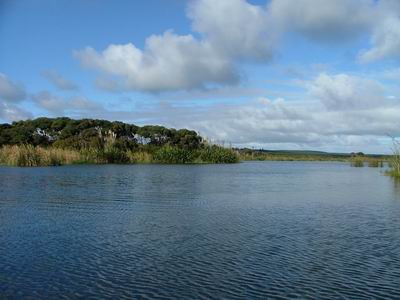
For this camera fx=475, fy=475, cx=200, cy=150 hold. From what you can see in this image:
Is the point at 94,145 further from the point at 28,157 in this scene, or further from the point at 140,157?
the point at 28,157

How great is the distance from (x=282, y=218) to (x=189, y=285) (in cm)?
699

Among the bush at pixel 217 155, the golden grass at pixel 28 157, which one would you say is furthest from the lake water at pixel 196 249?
the bush at pixel 217 155

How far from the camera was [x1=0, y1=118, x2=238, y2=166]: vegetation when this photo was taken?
43691 mm

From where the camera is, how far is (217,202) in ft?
58.8

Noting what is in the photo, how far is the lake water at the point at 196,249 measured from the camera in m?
7.41

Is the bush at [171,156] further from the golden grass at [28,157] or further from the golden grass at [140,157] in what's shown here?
the golden grass at [28,157]

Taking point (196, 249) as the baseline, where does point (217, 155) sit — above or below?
above

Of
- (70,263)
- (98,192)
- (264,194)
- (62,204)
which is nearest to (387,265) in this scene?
(70,263)

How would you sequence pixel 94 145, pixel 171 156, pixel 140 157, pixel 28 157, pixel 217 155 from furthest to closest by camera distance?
pixel 217 155 → pixel 171 156 → pixel 140 157 → pixel 94 145 → pixel 28 157

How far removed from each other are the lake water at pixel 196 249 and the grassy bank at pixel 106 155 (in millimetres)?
25001

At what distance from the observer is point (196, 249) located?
387 inches

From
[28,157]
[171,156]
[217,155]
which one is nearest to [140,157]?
[171,156]

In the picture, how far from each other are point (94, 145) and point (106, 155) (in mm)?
3911

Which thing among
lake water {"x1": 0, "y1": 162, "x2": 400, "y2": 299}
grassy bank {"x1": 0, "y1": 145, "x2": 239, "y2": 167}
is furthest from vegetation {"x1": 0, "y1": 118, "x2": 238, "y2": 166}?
lake water {"x1": 0, "y1": 162, "x2": 400, "y2": 299}
